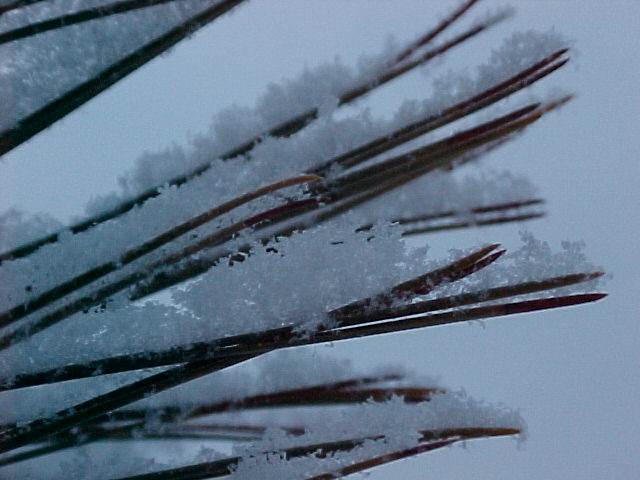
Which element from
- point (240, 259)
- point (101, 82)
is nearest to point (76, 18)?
point (101, 82)

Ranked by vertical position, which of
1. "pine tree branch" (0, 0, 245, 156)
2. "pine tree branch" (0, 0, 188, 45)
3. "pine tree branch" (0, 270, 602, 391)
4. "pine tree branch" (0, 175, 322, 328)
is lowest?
"pine tree branch" (0, 270, 602, 391)

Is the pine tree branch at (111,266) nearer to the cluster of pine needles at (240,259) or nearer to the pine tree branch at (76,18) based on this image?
the cluster of pine needles at (240,259)

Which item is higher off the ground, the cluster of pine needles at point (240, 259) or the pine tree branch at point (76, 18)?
the pine tree branch at point (76, 18)

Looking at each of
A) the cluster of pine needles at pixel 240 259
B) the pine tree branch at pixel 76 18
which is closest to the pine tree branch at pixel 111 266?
the cluster of pine needles at pixel 240 259

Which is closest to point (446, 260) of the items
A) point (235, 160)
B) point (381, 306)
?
point (381, 306)

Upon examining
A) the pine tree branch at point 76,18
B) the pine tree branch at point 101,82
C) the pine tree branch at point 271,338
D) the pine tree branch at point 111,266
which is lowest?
the pine tree branch at point 271,338

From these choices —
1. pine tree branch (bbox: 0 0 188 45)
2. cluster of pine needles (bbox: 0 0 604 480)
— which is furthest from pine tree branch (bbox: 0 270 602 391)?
pine tree branch (bbox: 0 0 188 45)

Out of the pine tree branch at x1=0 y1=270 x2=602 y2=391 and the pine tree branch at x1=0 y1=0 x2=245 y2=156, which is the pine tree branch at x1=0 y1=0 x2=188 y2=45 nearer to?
the pine tree branch at x1=0 y1=0 x2=245 y2=156

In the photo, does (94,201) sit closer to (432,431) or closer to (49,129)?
(49,129)

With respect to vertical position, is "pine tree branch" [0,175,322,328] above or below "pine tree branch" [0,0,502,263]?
below

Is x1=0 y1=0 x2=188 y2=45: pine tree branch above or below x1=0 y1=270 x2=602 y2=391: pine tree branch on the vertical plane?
above

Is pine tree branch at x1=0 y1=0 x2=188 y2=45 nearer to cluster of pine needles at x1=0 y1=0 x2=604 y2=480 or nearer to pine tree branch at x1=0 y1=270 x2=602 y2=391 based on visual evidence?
cluster of pine needles at x1=0 y1=0 x2=604 y2=480

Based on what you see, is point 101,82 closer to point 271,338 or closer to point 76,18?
→ point 76,18

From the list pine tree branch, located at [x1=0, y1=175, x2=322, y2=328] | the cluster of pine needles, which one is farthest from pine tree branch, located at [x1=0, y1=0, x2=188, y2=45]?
pine tree branch, located at [x1=0, y1=175, x2=322, y2=328]
